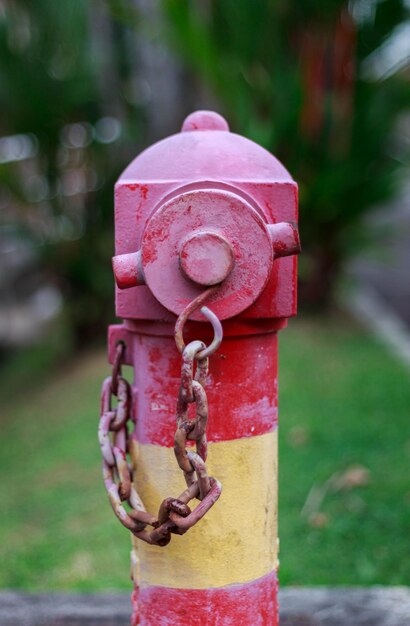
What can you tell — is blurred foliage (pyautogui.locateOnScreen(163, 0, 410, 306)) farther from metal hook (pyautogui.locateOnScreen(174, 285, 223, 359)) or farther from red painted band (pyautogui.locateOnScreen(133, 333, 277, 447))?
metal hook (pyautogui.locateOnScreen(174, 285, 223, 359))

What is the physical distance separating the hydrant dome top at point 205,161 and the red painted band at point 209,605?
73 centimetres

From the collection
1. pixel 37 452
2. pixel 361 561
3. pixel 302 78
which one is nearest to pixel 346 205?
pixel 302 78

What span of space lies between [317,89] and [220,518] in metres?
4.96

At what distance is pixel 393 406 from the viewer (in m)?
4.15

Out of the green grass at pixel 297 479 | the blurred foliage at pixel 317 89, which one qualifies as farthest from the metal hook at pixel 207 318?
the blurred foliage at pixel 317 89

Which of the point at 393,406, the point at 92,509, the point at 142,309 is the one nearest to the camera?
the point at 142,309

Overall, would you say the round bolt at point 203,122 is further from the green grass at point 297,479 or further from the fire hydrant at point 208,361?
the green grass at point 297,479

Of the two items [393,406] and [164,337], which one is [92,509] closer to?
[393,406]

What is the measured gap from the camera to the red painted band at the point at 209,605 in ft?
4.54

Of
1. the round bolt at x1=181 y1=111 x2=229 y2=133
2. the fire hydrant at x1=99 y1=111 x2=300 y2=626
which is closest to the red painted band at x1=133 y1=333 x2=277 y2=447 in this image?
the fire hydrant at x1=99 y1=111 x2=300 y2=626

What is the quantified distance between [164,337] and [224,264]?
22 centimetres

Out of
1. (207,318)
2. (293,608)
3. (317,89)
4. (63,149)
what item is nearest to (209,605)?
(207,318)

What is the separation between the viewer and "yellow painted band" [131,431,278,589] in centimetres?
137

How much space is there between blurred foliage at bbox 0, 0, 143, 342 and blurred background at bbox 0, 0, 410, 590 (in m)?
0.02
